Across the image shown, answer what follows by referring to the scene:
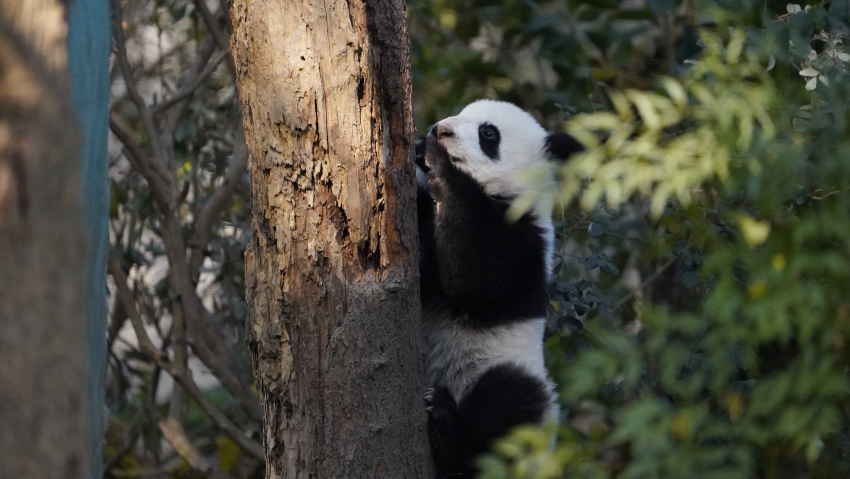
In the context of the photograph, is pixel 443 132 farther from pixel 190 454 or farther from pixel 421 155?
pixel 190 454

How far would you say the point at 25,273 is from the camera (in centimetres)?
210

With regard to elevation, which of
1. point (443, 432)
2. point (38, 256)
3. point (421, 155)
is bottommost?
point (443, 432)

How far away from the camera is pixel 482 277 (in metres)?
3.24

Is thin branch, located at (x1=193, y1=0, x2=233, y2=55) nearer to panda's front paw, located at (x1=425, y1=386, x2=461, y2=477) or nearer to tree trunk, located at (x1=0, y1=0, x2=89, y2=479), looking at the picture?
tree trunk, located at (x1=0, y1=0, x2=89, y2=479)

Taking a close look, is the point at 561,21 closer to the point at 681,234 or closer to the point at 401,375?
the point at 681,234

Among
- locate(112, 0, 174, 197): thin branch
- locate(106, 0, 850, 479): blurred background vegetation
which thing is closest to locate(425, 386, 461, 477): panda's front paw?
locate(106, 0, 850, 479): blurred background vegetation

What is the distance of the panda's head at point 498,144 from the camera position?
3.48 m

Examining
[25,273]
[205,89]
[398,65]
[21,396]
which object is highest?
[205,89]

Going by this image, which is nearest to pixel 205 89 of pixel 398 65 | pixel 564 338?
pixel 564 338

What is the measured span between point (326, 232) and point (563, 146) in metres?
1.45

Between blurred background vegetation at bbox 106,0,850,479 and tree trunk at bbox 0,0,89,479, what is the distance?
113cm

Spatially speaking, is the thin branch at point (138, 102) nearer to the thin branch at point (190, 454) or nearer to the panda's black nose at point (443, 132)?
the thin branch at point (190, 454)

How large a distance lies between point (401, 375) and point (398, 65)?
899 millimetres

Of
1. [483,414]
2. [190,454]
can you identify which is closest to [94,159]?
[483,414]
